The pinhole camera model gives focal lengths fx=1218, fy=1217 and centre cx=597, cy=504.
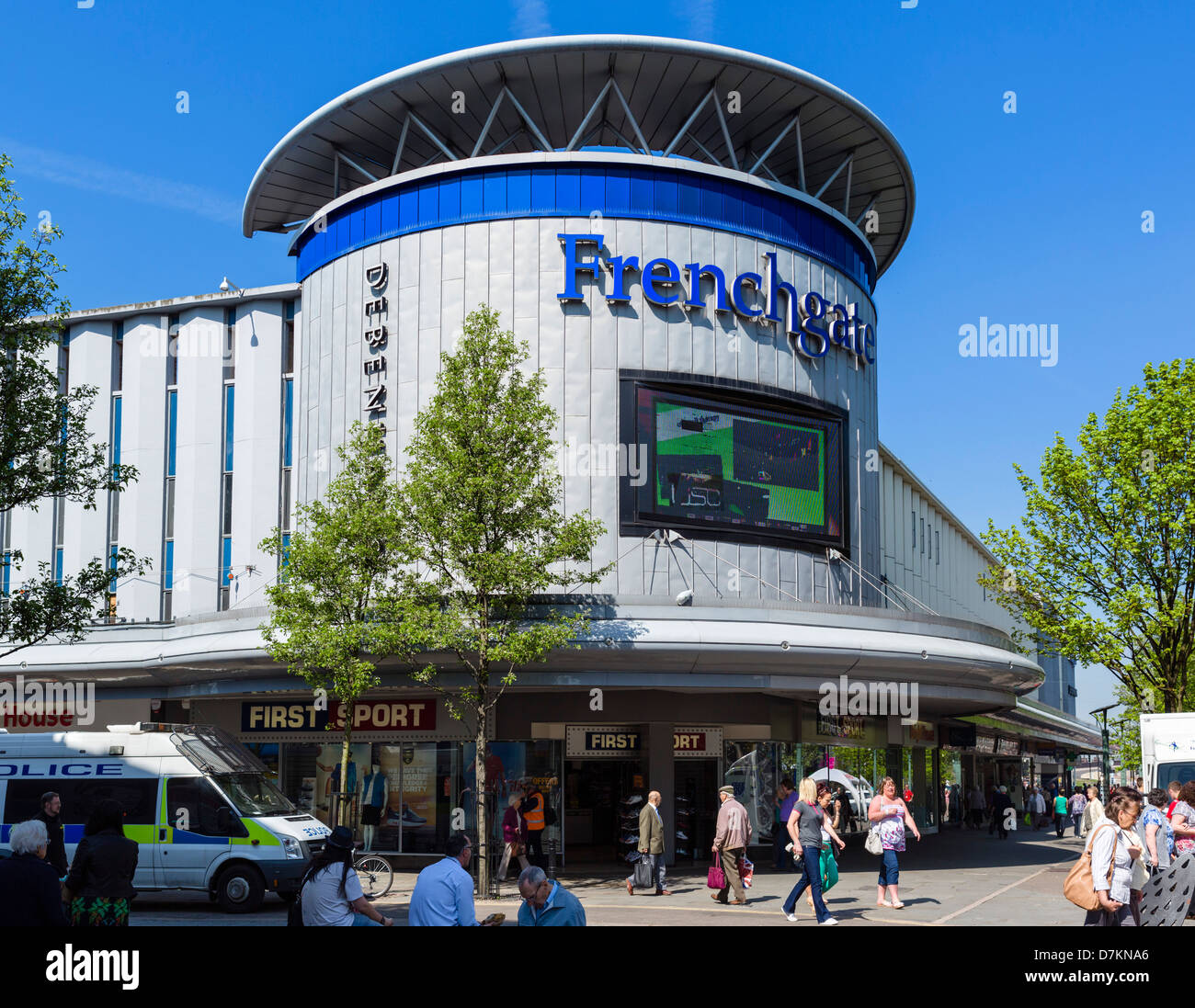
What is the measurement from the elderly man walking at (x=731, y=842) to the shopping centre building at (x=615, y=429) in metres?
4.61

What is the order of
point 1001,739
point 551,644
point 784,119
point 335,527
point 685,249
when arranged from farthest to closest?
point 1001,739, point 784,119, point 685,249, point 335,527, point 551,644

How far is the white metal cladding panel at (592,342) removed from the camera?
2583 centimetres

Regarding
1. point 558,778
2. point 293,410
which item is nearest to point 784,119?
point 293,410

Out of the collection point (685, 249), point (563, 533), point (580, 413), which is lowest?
point (563, 533)

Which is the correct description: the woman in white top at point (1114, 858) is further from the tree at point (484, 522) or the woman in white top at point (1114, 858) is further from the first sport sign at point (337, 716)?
the first sport sign at point (337, 716)

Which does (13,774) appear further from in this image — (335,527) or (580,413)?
(580,413)

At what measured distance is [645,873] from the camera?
1967cm

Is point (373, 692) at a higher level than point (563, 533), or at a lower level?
lower

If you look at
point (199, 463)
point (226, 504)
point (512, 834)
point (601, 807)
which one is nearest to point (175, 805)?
point (512, 834)

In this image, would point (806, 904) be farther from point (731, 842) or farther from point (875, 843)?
point (875, 843)

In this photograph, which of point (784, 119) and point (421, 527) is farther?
point (784, 119)
